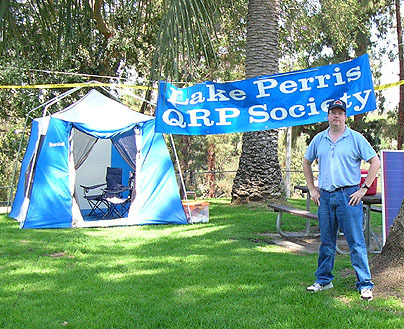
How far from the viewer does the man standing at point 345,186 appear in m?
4.18

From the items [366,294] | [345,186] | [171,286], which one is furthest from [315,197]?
[171,286]

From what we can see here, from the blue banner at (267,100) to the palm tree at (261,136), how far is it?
329cm

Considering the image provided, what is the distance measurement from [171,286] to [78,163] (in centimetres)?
661

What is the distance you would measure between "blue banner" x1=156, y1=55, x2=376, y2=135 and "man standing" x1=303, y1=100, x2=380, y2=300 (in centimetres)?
329

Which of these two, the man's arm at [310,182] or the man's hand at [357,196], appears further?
the man's arm at [310,182]

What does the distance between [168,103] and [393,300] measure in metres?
5.01

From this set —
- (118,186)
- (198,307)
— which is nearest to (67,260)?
(198,307)

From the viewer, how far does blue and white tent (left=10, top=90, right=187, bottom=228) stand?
923 centimetres

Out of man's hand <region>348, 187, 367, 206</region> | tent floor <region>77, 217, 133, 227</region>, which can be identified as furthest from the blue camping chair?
man's hand <region>348, 187, 367, 206</region>

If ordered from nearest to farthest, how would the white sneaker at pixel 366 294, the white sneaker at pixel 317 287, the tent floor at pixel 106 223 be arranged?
1. the white sneaker at pixel 366 294
2. the white sneaker at pixel 317 287
3. the tent floor at pixel 106 223

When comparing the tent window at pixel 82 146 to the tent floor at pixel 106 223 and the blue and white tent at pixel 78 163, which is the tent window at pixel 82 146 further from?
the tent floor at pixel 106 223

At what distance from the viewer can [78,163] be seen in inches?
429

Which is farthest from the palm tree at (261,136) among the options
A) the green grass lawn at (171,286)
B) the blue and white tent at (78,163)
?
the green grass lawn at (171,286)

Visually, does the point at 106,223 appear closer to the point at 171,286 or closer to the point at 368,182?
the point at 171,286
